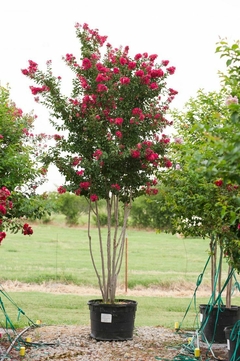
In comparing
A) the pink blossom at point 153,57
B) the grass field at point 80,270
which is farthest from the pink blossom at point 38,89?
the grass field at point 80,270

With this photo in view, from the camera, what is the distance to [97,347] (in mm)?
6094

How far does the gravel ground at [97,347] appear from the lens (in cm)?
572

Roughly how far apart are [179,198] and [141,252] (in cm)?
1394

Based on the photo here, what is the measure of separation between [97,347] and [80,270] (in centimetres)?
986

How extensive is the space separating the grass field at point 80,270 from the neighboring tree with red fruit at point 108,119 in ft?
4.22

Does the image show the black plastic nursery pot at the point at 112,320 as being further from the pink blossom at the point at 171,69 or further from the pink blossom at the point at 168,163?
the pink blossom at the point at 171,69

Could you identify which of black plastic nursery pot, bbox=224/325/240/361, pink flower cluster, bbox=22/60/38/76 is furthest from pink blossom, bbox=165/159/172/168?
black plastic nursery pot, bbox=224/325/240/361

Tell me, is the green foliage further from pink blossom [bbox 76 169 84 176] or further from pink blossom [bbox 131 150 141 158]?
pink blossom [bbox 131 150 141 158]

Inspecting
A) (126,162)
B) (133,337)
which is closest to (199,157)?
(126,162)

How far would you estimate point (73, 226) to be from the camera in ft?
79.4

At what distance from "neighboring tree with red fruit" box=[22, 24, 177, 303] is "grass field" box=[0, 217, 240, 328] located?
129 centimetres

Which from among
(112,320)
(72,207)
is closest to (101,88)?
(112,320)

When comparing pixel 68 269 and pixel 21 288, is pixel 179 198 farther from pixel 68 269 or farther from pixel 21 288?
pixel 68 269

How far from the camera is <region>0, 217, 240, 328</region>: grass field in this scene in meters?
9.45
